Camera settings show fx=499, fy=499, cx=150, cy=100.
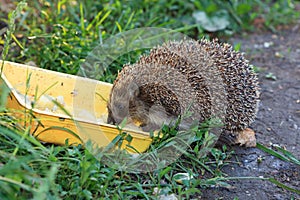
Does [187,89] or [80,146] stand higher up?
[187,89]

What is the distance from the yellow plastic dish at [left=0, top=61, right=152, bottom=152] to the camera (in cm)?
376

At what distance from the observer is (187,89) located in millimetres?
4383

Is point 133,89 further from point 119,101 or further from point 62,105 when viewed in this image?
point 62,105

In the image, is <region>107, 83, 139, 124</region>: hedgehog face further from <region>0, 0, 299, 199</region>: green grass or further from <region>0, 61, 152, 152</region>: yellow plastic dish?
<region>0, 0, 299, 199</region>: green grass

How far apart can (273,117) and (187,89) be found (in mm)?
1314

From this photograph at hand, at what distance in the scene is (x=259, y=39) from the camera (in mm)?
7230

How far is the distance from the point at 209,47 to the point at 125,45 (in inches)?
52.6

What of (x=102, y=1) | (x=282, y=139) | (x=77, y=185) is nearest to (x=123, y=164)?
(x=77, y=185)

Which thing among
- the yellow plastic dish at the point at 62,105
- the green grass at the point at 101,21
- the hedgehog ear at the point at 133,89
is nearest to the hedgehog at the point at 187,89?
the hedgehog ear at the point at 133,89

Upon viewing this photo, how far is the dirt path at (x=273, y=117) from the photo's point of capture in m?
3.95

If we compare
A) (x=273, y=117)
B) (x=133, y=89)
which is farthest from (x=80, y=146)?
(x=273, y=117)

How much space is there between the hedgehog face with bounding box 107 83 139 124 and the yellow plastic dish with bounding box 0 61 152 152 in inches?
5.2

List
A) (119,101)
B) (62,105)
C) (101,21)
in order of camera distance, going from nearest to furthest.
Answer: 1. (62,105)
2. (119,101)
3. (101,21)

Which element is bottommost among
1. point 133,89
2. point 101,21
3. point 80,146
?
point 80,146
